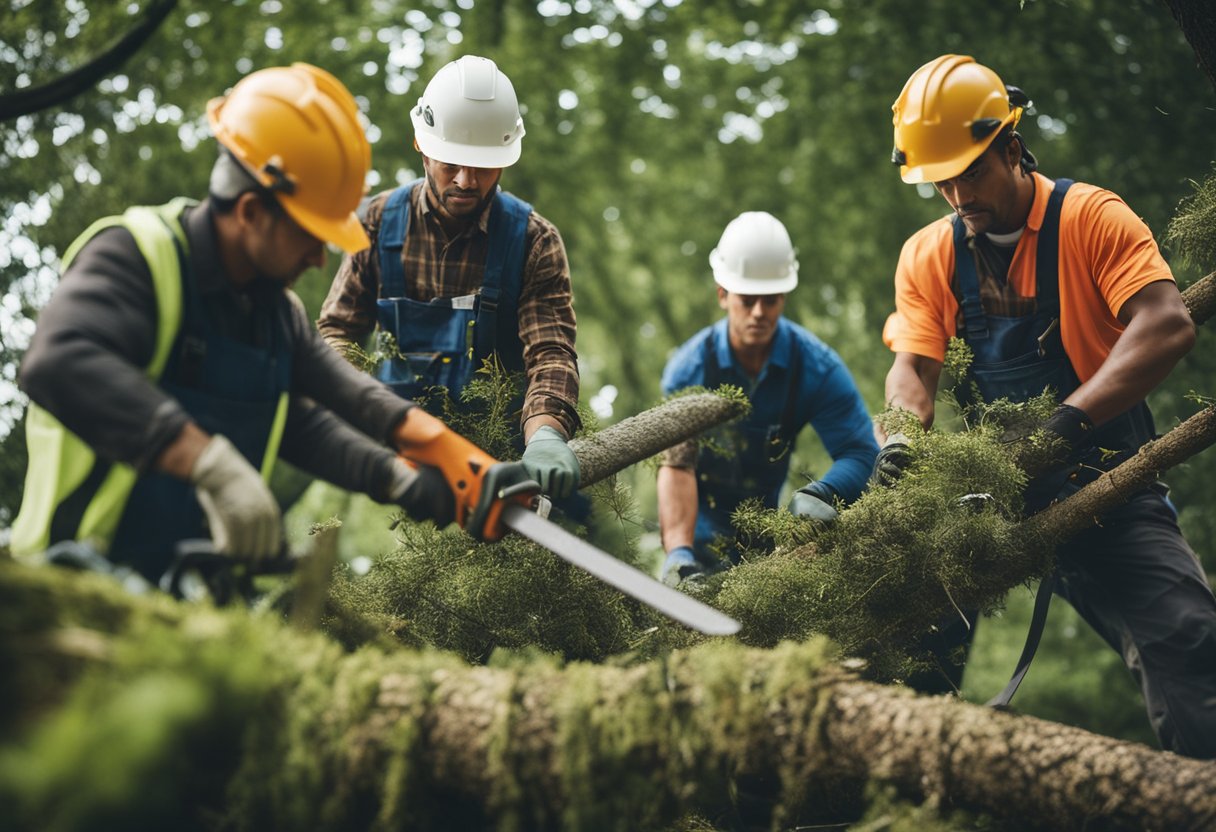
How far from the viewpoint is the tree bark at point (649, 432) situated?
4082mm

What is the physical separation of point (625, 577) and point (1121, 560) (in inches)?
86.4

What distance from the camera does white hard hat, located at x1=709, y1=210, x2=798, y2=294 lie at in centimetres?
603

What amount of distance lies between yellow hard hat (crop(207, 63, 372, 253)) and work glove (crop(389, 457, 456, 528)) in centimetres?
65

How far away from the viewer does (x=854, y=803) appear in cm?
343

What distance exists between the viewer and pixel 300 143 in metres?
2.78

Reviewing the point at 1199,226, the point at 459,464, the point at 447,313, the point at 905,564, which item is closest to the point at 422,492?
the point at 459,464

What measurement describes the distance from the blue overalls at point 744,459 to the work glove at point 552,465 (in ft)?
6.49

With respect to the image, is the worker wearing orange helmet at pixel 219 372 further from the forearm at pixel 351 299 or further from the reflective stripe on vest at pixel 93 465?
the forearm at pixel 351 299

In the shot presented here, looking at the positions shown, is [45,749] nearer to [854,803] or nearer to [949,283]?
[854,803]

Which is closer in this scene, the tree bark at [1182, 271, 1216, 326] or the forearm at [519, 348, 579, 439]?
the forearm at [519, 348, 579, 439]

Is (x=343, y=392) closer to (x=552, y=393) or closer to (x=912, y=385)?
(x=552, y=393)

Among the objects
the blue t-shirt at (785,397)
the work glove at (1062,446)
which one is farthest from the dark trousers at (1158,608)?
the blue t-shirt at (785,397)

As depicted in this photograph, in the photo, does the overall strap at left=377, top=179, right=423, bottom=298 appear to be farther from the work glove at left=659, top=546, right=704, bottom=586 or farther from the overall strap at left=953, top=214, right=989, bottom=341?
the overall strap at left=953, top=214, right=989, bottom=341

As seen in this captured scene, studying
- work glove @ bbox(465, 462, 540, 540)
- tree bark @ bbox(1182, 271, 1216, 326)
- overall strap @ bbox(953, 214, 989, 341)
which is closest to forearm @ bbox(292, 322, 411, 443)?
work glove @ bbox(465, 462, 540, 540)
